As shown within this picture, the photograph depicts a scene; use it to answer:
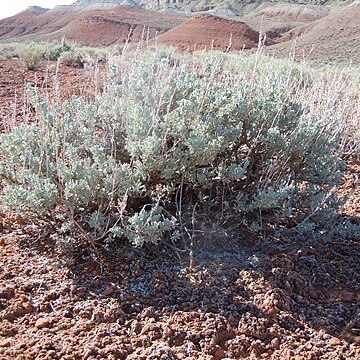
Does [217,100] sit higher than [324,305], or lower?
higher

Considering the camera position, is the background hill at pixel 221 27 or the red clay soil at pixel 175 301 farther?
the background hill at pixel 221 27

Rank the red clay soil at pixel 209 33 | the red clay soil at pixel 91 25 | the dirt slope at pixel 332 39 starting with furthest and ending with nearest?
the red clay soil at pixel 91 25, the red clay soil at pixel 209 33, the dirt slope at pixel 332 39

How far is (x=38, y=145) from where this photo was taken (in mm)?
2951

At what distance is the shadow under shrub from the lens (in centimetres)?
264

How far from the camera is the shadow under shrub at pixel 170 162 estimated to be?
8.66 ft

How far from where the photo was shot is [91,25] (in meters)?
50.1

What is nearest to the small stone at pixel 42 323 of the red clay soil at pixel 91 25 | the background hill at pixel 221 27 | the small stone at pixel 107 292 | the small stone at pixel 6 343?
the small stone at pixel 6 343

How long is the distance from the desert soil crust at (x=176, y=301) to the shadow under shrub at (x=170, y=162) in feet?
0.59

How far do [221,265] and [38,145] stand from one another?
128 cm

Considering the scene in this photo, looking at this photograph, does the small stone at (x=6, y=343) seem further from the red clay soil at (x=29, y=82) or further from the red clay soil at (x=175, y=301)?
the red clay soil at (x=29, y=82)

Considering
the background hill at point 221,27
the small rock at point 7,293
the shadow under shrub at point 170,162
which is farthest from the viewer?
the background hill at point 221,27

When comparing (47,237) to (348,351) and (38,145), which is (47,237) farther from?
(348,351)

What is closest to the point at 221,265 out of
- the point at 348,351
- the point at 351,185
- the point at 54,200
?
the point at 348,351

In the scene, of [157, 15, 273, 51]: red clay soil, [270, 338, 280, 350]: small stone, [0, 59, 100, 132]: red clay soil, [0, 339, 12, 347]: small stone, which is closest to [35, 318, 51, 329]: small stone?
[0, 339, 12, 347]: small stone
